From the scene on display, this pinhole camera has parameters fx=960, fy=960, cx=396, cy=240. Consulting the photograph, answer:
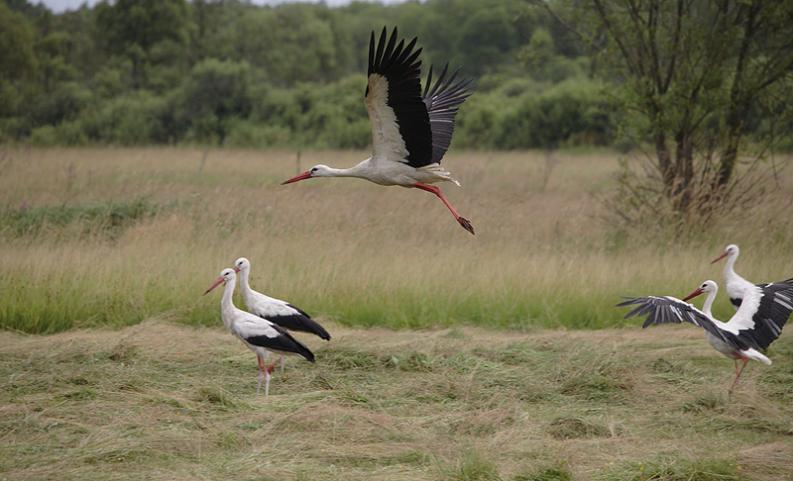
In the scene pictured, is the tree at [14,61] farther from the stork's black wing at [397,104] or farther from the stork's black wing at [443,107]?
the stork's black wing at [397,104]

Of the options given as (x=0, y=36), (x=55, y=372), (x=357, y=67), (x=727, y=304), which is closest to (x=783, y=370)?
(x=727, y=304)

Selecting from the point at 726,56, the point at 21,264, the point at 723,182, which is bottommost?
the point at 21,264

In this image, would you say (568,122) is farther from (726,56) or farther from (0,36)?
(0,36)

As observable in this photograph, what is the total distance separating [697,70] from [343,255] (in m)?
5.59

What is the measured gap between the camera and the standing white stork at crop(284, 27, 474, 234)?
664 cm

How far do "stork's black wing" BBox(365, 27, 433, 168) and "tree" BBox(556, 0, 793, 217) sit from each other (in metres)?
5.12

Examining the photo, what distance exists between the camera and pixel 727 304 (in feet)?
31.0

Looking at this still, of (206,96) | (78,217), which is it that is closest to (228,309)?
→ (78,217)

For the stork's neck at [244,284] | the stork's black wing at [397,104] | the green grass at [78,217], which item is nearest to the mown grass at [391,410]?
the stork's neck at [244,284]

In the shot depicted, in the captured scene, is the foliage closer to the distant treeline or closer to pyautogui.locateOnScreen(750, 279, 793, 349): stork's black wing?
the distant treeline

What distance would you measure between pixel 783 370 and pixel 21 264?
22.4 feet

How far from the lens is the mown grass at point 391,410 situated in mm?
4977

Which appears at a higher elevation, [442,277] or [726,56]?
[726,56]

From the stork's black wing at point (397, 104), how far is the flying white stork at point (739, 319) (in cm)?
204
